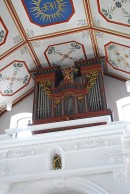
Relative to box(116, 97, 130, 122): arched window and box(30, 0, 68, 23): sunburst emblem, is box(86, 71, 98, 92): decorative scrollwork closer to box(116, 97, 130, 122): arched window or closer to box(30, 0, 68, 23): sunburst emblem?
box(116, 97, 130, 122): arched window

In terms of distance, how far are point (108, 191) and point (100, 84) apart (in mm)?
3067

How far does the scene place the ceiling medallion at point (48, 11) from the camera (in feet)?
21.0

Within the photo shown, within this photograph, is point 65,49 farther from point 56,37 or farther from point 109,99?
point 109,99

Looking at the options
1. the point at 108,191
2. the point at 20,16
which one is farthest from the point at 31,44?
the point at 108,191

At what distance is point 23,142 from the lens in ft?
21.4

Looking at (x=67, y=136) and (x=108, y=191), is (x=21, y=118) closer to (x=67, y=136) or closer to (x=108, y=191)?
(x=67, y=136)

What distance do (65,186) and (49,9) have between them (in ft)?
13.5

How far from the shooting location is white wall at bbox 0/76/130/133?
778 cm

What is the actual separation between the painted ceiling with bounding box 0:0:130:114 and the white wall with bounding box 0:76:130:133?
0.19 meters

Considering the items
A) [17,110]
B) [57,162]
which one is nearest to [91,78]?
[17,110]

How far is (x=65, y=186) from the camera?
19.2 ft

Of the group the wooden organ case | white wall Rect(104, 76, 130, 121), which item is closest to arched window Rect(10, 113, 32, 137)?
the wooden organ case

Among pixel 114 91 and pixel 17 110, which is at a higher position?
pixel 114 91

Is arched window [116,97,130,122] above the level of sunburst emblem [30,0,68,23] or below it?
below
